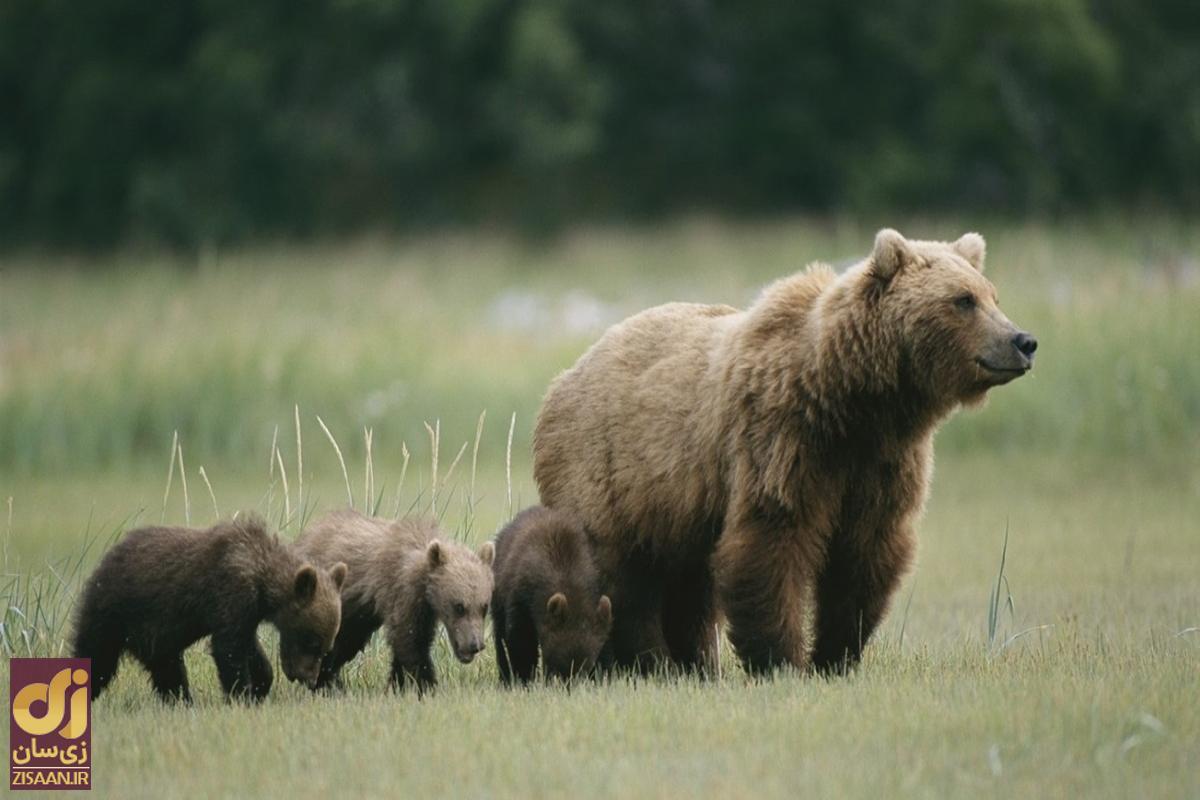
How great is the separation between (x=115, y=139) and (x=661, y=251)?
1531 cm

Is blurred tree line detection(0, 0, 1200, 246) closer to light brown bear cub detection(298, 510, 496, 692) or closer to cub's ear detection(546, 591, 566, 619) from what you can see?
light brown bear cub detection(298, 510, 496, 692)

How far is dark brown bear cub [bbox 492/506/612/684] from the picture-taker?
8234mm

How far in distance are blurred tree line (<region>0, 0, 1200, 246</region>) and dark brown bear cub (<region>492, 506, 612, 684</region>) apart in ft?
91.4

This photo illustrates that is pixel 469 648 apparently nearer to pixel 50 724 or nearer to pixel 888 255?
pixel 50 724

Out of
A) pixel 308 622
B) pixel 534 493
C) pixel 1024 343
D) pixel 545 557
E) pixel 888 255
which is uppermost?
pixel 888 255

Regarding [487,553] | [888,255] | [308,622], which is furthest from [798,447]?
[308,622]

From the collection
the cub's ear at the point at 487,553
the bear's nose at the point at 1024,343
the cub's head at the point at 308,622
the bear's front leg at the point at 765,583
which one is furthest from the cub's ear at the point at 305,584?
the bear's nose at the point at 1024,343

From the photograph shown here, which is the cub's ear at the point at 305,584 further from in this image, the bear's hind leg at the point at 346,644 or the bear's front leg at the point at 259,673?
the bear's hind leg at the point at 346,644

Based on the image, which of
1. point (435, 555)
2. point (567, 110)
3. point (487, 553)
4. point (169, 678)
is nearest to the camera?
point (169, 678)

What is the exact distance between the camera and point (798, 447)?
25.5ft

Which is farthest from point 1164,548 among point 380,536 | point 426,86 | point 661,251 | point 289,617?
point 426,86

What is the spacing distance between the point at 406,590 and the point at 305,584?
634mm

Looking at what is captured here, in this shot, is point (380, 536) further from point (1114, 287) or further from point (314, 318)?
point (314, 318)

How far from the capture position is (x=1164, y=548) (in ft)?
40.9
